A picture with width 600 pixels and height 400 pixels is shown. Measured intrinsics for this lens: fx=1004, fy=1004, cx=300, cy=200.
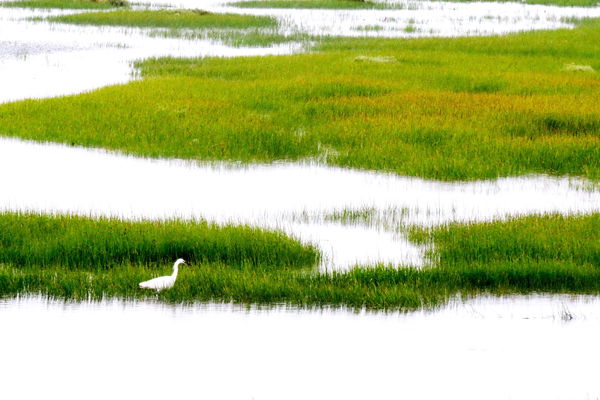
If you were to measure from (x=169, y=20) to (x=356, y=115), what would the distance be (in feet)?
77.9

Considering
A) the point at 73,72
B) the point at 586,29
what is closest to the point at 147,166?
the point at 73,72

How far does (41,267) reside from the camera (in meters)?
9.58

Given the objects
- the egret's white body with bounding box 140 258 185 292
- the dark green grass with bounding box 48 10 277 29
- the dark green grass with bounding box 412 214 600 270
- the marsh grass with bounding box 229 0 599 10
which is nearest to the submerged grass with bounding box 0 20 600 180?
the dark green grass with bounding box 412 214 600 270

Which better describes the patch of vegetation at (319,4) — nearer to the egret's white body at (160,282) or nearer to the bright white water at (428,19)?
the bright white water at (428,19)

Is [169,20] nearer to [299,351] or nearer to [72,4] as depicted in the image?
[72,4]

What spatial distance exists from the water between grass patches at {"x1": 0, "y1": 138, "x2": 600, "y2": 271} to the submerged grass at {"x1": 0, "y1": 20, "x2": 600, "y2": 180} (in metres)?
0.64

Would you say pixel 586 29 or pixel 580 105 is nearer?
pixel 580 105

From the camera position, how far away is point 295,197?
13.1 m

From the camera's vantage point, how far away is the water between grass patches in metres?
11.4

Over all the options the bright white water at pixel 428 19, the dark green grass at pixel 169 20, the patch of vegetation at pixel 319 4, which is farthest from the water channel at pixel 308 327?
the patch of vegetation at pixel 319 4

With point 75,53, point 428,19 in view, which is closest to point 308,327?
point 75,53

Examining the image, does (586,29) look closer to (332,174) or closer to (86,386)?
(332,174)

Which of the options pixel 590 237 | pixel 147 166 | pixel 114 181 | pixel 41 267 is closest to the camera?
pixel 41 267

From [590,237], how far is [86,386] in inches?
232
